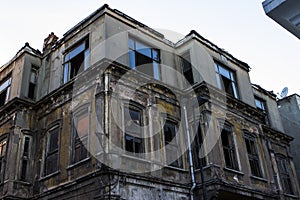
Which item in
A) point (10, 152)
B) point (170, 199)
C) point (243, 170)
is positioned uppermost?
point (10, 152)

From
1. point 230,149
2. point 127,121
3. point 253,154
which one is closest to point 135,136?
point 127,121

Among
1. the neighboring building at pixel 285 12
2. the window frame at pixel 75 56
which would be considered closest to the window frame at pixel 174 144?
the window frame at pixel 75 56

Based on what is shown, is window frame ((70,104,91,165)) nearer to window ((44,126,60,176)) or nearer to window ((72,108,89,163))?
window ((72,108,89,163))

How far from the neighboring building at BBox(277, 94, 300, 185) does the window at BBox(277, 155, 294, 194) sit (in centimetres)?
300

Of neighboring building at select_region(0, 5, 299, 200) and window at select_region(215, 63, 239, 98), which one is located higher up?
window at select_region(215, 63, 239, 98)

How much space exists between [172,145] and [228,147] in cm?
266

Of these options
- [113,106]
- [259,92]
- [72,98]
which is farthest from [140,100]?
[259,92]

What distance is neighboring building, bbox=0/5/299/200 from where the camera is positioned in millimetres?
11672

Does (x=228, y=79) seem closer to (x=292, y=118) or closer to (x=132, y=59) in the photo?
(x=132, y=59)

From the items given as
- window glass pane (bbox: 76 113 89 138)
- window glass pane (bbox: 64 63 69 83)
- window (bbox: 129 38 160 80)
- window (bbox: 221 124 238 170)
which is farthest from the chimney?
window (bbox: 221 124 238 170)

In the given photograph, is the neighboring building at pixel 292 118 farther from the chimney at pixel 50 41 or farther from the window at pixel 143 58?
the chimney at pixel 50 41

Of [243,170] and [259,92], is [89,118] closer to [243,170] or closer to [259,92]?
[243,170]

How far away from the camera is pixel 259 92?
70.0 feet

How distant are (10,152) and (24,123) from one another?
1.51 meters
